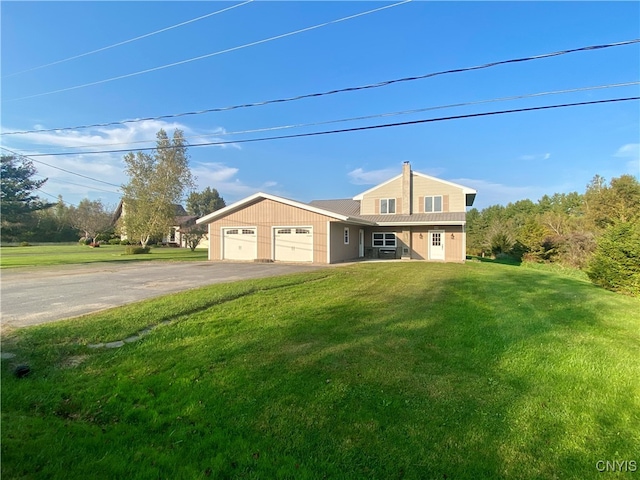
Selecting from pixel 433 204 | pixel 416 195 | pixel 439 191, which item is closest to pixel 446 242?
pixel 433 204

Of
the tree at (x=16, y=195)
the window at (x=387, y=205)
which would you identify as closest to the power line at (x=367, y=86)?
the window at (x=387, y=205)

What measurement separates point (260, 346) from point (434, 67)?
823 cm

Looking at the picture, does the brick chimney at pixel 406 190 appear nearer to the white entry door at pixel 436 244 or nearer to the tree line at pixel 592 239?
the white entry door at pixel 436 244

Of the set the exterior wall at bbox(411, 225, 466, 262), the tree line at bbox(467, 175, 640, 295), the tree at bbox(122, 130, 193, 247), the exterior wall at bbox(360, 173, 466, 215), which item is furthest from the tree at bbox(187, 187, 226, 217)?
the exterior wall at bbox(411, 225, 466, 262)

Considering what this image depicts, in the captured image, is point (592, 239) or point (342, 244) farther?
point (592, 239)

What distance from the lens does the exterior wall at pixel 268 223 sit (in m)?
19.0

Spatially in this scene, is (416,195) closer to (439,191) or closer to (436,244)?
(439,191)

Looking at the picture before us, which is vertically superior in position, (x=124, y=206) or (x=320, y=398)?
(x=124, y=206)

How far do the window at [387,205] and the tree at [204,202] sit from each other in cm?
4776

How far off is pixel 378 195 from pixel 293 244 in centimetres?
886

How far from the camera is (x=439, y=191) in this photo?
75.4ft

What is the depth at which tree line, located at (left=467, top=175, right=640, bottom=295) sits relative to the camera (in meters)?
11.6

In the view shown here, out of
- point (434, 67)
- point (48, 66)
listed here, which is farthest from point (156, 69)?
point (434, 67)

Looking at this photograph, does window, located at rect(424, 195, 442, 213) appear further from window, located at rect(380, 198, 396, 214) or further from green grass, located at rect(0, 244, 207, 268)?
green grass, located at rect(0, 244, 207, 268)
